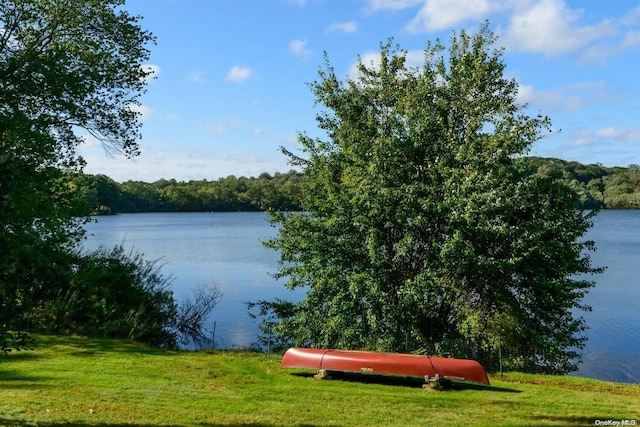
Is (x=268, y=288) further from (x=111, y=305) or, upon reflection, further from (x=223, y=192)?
(x=223, y=192)

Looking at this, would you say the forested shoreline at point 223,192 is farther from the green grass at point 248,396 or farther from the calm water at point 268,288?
the green grass at point 248,396

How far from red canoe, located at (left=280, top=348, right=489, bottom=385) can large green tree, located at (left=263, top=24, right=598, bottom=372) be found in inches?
153

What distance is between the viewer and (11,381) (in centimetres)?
1209

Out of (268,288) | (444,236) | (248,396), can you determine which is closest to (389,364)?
(248,396)

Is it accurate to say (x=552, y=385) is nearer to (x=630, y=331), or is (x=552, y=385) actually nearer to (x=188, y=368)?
(x=188, y=368)

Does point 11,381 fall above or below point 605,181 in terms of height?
below

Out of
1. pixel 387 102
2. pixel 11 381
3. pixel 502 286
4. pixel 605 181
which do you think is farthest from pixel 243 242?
pixel 605 181

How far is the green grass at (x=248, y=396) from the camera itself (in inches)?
399

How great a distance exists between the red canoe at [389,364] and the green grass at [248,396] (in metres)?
0.39

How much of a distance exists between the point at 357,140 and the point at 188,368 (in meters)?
12.3

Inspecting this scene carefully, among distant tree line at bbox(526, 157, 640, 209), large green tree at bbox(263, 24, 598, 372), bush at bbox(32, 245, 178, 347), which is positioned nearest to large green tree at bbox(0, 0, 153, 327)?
bush at bbox(32, 245, 178, 347)

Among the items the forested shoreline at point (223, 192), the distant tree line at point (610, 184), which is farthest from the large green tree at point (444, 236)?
the distant tree line at point (610, 184)

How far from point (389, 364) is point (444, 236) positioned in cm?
747

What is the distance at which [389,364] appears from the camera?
14.8 metres
